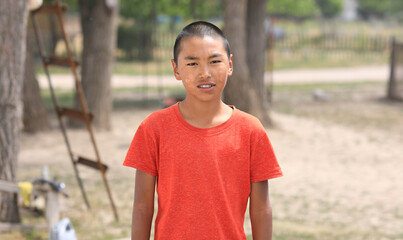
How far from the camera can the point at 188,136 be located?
210 cm

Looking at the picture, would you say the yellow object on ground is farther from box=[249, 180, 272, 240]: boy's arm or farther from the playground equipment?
the playground equipment

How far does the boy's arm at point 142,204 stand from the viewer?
216cm

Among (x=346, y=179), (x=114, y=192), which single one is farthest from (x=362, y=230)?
(x=114, y=192)

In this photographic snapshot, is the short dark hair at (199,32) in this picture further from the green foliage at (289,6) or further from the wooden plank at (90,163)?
the green foliage at (289,6)

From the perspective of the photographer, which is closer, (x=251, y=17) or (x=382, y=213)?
(x=382, y=213)

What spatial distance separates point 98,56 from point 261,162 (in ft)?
31.4

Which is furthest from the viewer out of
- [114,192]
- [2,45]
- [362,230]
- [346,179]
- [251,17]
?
[251,17]

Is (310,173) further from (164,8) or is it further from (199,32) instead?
(164,8)

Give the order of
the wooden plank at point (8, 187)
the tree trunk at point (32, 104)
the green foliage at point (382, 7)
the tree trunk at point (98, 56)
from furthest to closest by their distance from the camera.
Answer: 1. the green foliage at point (382, 7)
2. the tree trunk at point (98, 56)
3. the tree trunk at point (32, 104)
4. the wooden plank at point (8, 187)

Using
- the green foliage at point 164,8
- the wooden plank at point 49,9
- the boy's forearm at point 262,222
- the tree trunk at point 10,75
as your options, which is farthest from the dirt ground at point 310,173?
the green foliage at point 164,8

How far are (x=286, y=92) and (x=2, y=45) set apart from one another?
44.4 feet

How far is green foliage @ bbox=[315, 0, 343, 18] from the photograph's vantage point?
58.8 meters

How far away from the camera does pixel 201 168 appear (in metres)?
2.08

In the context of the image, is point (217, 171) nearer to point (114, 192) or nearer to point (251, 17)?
point (114, 192)
